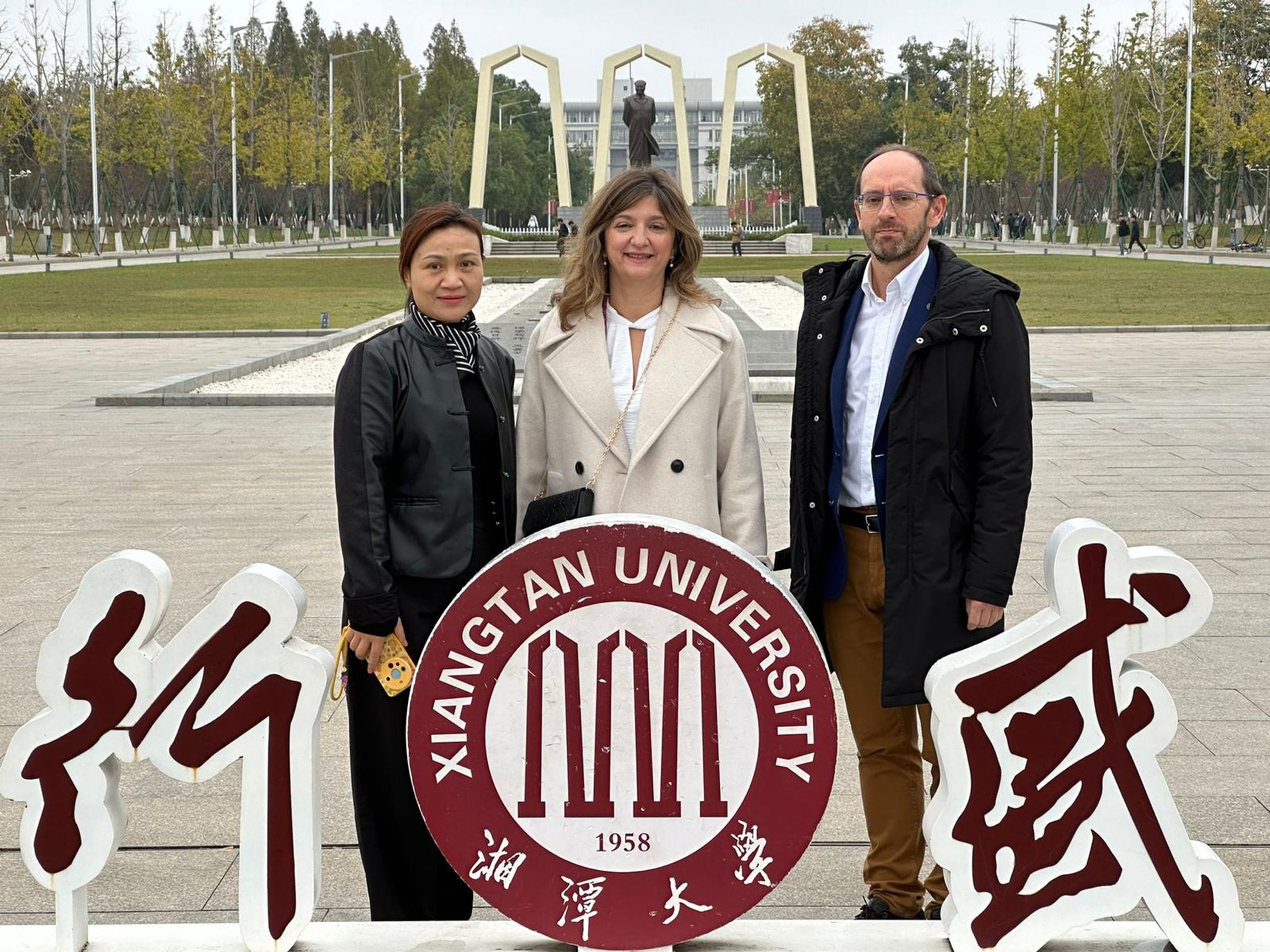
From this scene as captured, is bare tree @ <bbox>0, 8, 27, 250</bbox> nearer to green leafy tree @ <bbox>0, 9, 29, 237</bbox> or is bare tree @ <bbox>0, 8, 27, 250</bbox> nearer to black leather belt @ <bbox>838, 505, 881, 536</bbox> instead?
green leafy tree @ <bbox>0, 9, 29, 237</bbox>

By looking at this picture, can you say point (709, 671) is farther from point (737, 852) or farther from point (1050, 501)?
point (1050, 501)

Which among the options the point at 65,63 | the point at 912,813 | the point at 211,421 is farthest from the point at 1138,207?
the point at 912,813

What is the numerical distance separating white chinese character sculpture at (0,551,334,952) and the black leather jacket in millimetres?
244

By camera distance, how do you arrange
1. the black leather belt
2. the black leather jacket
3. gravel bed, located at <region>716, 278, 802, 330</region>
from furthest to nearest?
gravel bed, located at <region>716, 278, 802, 330</region> < the black leather belt < the black leather jacket

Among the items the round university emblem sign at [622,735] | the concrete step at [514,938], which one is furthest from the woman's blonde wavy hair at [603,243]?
the concrete step at [514,938]

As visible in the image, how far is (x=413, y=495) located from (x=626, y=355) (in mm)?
563

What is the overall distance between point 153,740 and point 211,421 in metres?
10.2

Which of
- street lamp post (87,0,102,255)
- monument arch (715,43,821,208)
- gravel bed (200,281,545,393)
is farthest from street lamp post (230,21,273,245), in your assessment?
gravel bed (200,281,545,393)

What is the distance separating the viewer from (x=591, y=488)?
3.37 meters

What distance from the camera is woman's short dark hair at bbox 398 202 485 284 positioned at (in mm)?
3303

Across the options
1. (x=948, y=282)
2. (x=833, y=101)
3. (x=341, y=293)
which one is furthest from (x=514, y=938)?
(x=833, y=101)

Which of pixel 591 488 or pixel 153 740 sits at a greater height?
pixel 591 488

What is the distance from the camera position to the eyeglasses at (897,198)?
10.8ft

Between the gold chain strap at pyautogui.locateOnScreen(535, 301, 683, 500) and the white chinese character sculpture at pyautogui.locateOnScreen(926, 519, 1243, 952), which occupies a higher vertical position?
the gold chain strap at pyautogui.locateOnScreen(535, 301, 683, 500)
